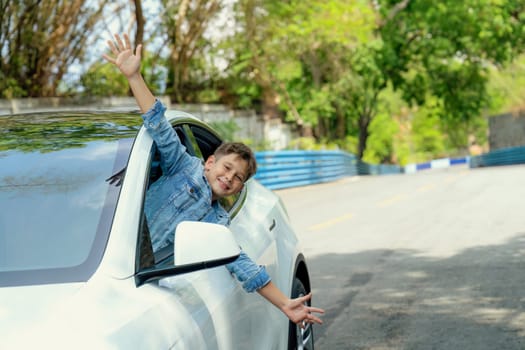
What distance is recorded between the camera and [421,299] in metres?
7.99

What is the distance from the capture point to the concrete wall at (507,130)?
61.7 m

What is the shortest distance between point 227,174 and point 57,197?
3.12ft

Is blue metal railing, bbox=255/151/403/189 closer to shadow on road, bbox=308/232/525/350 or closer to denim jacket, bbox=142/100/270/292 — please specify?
shadow on road, bbox=308/232/525/350

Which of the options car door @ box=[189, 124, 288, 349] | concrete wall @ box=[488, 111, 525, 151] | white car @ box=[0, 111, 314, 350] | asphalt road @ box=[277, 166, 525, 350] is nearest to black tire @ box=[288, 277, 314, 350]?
car door @ box=[189, 124, 288, 349]

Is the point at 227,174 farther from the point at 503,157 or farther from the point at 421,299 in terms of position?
the point at 503,157

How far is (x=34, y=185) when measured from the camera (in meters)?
3.44

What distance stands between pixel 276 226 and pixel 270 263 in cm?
53

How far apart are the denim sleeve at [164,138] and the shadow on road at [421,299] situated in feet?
9.34

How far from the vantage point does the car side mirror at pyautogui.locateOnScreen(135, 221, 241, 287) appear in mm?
3018

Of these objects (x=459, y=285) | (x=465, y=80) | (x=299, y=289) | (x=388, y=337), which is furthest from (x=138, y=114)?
(x=465, y=80)

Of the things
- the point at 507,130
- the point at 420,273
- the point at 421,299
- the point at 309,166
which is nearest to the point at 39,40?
the point at 309,166

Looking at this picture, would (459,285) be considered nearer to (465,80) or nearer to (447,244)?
(447,244)

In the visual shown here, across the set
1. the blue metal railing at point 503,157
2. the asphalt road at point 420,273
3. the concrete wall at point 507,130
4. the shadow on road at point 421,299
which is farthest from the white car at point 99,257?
the concrete wall at point 507,130

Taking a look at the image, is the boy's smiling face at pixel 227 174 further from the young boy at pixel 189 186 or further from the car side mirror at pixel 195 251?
the car side mirror at pixel 195 251
